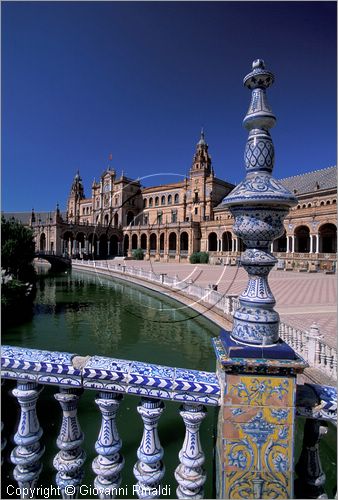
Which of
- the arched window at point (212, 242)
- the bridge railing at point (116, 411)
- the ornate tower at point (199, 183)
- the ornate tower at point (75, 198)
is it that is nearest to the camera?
the bridge railing at point (116, 411)

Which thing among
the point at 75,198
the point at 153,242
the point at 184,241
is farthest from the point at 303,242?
the point at 75,198

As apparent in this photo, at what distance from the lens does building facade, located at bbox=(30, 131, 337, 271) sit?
31641 millimetres

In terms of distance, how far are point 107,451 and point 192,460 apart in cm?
55

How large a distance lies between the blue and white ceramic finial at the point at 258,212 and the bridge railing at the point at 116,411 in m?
0.43

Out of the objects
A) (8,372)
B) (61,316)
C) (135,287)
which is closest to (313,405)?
(8,372)

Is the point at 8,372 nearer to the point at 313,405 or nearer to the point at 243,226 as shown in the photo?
the point at 243,226

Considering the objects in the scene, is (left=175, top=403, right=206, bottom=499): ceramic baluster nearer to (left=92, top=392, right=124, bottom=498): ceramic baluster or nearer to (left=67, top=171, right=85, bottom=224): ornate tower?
(left=92, top=392, right=124, bottom=498): ceramic baluster

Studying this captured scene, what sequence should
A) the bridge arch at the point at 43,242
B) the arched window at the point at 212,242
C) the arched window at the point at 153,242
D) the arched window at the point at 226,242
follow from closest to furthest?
the arched window at the point at 226,242 < the arched window at the point at 212,242 < the bridge arch at the point at 43,242 < the arched window at the point at 153,242

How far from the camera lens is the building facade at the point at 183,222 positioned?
31.6 meters

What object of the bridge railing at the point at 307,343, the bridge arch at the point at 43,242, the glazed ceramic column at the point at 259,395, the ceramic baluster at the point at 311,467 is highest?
the bridge arch at the point at 43,242

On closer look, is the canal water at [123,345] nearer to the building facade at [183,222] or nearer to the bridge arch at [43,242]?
the building facade at [183,222]

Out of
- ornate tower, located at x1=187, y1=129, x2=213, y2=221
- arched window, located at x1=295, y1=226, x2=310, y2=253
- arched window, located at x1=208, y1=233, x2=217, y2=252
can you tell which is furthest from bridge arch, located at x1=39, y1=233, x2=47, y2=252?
arched window, located at x1=295, y1=226, x2=310, y2=253

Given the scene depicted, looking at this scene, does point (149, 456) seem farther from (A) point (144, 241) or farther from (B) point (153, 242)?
(A) point (144, 241)

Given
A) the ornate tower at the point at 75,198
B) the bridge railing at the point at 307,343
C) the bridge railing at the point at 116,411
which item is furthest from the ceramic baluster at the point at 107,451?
the ornate tower at the point at 75,198
